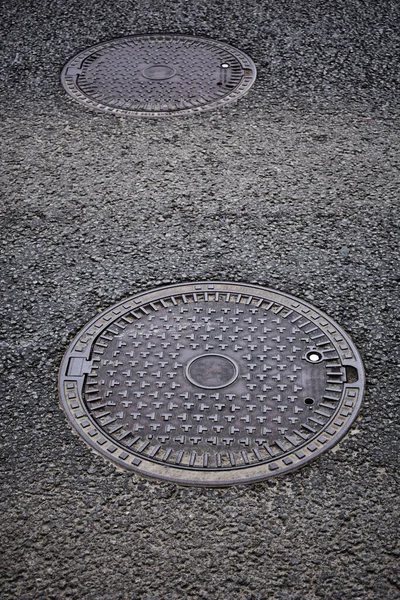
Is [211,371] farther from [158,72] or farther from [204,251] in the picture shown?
[158,72]

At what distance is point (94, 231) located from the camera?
4.50m

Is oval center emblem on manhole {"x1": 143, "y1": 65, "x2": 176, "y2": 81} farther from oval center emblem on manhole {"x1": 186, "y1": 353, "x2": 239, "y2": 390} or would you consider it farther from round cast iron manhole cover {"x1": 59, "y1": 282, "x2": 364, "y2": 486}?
oval center emblem on manhole {"x1": 186, "y1": 353, "x2": 239, "y2": 390}

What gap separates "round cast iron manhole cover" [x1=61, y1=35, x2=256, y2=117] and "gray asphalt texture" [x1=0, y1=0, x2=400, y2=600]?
0.48 feet

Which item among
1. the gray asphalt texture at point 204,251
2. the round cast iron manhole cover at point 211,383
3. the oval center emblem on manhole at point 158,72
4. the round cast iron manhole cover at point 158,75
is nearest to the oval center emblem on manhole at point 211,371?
the round cast iron manhole cover at point 211,383

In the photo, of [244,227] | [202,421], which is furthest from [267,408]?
[244,227]

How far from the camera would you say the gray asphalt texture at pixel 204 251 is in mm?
2838

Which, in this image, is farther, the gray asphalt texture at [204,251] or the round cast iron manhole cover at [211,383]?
the round cast iron manhole cover at [211,383]

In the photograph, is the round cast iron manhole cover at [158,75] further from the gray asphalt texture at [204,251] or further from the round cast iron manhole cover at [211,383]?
the round cast iron manhole cover at [211,383]

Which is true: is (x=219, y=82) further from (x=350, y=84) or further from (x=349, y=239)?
(x=349, y=239)

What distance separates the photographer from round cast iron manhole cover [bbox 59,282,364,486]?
10.6ft

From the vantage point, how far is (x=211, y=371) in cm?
357

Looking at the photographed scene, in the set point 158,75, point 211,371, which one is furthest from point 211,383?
point 158,75

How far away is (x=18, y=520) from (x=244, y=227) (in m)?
2.20

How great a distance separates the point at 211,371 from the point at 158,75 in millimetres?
3126
